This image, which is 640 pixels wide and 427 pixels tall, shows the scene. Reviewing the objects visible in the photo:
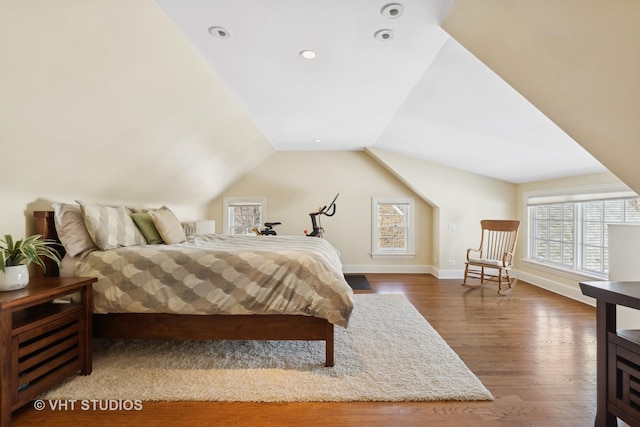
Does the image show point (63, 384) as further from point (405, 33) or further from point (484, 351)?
point (405, 33)

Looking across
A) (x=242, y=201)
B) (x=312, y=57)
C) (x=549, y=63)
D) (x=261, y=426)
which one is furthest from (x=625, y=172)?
(x=242, y=201)

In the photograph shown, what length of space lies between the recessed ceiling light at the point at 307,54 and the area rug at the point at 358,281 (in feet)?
10.8

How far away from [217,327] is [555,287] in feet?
15.6

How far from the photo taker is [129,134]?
97.6 inches

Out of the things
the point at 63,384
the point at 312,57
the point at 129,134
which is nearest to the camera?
the point at 63,384

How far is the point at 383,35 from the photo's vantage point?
2035 millimetres

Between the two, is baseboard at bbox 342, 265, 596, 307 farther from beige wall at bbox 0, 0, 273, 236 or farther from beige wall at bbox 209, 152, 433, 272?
beige wall at bbox 0, 0, 273, 236

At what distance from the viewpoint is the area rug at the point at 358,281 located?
4484 millimetres

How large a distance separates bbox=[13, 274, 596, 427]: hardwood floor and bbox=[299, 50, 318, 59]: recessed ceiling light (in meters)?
2.49

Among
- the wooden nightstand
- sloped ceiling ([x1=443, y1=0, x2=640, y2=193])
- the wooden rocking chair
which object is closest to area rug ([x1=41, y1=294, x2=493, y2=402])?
the wooden nightstand

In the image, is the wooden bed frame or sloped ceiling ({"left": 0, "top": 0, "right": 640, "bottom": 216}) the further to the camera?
the wooden bed frame

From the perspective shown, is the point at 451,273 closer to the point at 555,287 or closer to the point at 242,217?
the point at 555,287

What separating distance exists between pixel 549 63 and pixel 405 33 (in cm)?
93

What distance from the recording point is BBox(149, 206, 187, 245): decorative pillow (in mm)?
2926
